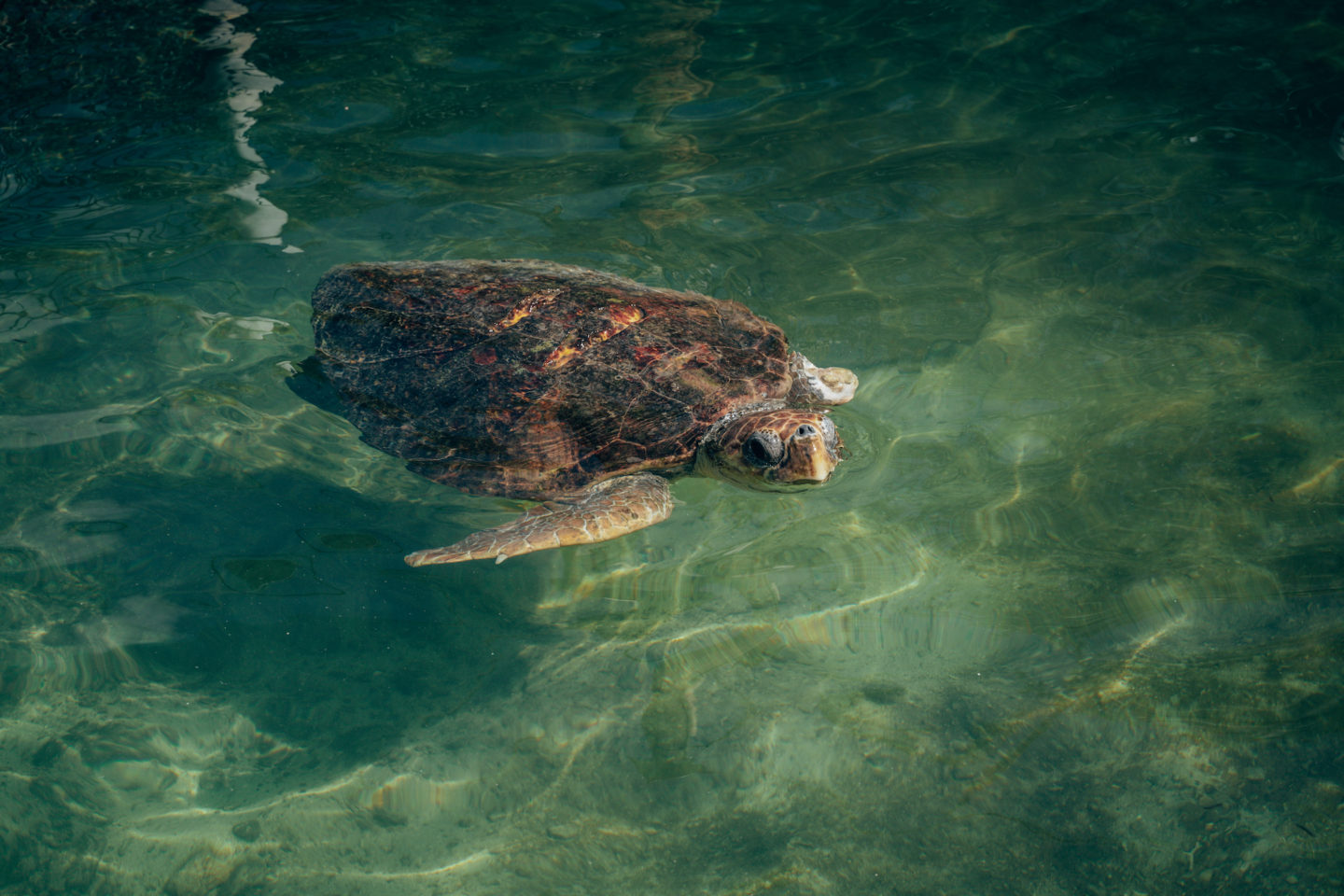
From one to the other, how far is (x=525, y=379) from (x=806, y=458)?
1549 mm

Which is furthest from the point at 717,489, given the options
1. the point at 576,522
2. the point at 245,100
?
the point at 245,100

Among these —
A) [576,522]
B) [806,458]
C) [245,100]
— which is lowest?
Result: [576,522]

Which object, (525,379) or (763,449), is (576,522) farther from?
(763,449)

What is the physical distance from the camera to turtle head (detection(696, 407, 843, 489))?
12.7ft

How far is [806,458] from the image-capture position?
3.91 metres

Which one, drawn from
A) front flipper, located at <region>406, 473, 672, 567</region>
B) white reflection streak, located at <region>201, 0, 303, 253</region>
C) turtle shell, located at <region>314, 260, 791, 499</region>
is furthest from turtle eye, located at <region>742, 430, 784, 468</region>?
white reflection streak, located at <region>201, 0, 303, 253</region>

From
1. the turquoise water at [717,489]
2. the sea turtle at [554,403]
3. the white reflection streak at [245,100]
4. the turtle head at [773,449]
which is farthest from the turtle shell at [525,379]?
the white reflection streak at [245,100]

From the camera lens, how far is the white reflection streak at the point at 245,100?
6137mm

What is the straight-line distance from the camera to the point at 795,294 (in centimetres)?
550

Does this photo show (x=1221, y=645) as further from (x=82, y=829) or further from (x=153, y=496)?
(x=153, y=496)

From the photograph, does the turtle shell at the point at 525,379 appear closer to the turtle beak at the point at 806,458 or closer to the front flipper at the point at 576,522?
the front flipper at the point at 576,522

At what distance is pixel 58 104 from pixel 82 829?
6.22 metres

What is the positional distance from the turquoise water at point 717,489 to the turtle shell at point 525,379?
0.55m

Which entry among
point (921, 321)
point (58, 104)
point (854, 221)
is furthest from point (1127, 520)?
point (58, 104)
